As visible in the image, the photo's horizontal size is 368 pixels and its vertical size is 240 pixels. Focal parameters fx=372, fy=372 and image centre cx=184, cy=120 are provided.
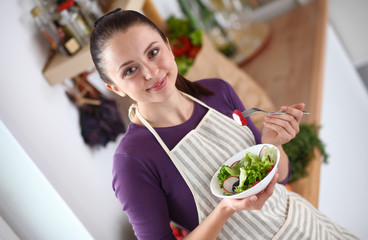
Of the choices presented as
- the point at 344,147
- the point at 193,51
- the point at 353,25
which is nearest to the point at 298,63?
the point at 344,147

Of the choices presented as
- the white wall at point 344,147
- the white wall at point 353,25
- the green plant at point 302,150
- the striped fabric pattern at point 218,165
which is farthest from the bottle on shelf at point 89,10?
the white wall at point 353,25

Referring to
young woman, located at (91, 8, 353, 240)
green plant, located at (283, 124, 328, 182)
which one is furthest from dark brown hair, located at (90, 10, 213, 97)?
green plant, located at (283, 124, 328, 182)

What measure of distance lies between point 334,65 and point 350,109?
30 cm

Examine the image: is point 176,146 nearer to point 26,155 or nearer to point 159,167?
point 159,167

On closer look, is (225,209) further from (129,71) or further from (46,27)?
(46,27)

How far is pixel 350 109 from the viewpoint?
6.43 feet

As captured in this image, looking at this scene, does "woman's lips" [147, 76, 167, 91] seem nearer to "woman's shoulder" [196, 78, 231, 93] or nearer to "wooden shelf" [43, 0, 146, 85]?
"woman's shoulder" [196, 78, 231, 93]

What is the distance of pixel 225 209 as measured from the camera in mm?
742

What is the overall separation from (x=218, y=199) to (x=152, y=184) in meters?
0.17

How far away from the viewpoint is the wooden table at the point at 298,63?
1583 millimetres

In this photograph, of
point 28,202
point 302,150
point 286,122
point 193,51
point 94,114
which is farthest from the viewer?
point 193,51

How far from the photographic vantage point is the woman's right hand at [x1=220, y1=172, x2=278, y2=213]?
0.69 m

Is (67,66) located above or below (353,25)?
above

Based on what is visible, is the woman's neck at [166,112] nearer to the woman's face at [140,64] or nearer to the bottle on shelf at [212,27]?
the woman's face at [140,64]
